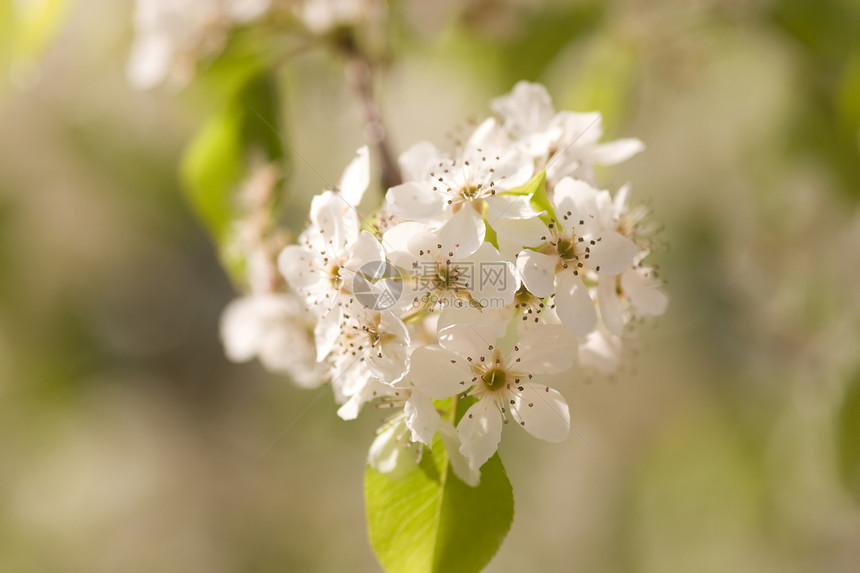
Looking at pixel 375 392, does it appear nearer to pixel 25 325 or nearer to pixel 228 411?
pixel 25 325

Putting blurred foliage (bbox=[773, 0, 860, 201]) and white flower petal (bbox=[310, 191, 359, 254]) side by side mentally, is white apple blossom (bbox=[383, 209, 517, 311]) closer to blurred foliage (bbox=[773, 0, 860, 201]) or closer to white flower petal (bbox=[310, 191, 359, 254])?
white flower petal (bbox=[310, 191, 359, 254])

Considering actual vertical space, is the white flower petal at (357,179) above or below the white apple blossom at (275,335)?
above

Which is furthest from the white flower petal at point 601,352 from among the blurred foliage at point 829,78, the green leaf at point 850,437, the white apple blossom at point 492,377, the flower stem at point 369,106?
the green leaf at point 850,437

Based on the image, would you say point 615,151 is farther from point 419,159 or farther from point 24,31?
point 24,31

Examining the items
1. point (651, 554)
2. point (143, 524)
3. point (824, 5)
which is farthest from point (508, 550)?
point (824, 5)

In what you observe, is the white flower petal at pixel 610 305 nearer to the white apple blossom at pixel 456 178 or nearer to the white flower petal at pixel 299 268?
the white apple blossom at pixel 456 178

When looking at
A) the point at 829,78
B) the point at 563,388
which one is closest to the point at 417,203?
the point at 829,78

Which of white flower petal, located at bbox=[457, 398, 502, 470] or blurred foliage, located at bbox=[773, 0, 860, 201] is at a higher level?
white flower petal, located at bbox=[457, 398, 502, 470]

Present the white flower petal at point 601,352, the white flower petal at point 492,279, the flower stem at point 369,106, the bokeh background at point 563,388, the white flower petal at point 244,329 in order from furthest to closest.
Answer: the bokeh background at point 563,388 < the white flower petal at point 244,329 < the flower stem at point 369,106 < the white flower petal at point 601,352 < the white flower petal at point 492,279

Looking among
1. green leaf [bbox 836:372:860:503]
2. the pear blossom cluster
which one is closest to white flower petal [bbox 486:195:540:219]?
the pear blossom cluster
